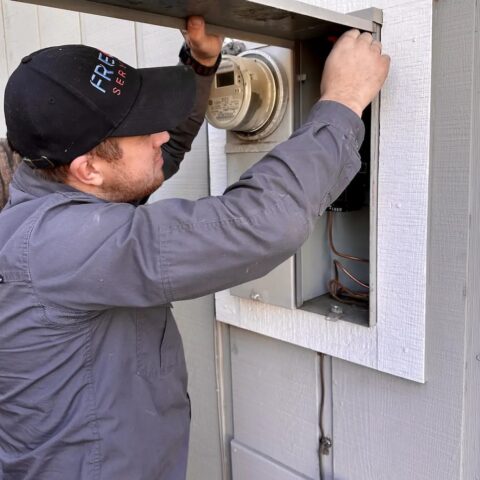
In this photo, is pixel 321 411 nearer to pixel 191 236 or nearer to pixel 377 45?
pixel 191 236

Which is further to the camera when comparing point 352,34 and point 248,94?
point 248,94

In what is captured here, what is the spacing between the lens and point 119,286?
0.90 metres

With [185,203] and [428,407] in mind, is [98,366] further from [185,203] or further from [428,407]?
[428,407]

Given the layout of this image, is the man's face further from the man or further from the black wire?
the black wire

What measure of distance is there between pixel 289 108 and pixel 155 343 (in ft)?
2.01

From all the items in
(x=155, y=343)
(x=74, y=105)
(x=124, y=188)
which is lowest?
(x=155, y=343)

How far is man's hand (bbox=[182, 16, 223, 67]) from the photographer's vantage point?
1066 mm

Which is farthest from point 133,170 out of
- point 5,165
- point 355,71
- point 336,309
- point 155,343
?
point 5,165

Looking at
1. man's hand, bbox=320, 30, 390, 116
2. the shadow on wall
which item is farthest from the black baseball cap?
the shadow on wall

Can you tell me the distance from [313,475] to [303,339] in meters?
0.39

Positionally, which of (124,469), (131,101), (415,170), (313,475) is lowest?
(313,475)

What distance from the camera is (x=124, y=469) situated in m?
1.08

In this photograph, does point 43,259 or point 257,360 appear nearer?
point 43,259

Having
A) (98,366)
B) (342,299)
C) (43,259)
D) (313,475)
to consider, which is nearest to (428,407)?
(342,299)
